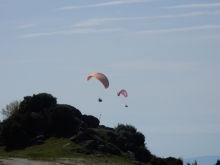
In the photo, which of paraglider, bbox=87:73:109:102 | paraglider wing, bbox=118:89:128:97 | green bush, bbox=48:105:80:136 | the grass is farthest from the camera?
paraglider wing, bbox=118:89:128:97

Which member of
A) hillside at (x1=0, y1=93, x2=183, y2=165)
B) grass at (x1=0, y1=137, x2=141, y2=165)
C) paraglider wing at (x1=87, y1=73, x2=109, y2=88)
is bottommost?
grass at (x1=0, y1=137, x2=141, y2=165)

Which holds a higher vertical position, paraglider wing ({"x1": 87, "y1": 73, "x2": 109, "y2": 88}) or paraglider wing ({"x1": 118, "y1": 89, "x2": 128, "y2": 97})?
paraglider wing ({"x1": 118, "y1": 89, "x2": 128, "y2": 97})

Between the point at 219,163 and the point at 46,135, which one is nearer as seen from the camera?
the point at 46,135

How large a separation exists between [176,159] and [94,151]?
600 inches

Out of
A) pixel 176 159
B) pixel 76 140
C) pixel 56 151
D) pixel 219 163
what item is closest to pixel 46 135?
pixel 76 140

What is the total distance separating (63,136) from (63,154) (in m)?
12.1

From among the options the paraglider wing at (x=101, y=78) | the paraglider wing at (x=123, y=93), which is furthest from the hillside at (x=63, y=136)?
the paraglider wing at (x=101, y=78)

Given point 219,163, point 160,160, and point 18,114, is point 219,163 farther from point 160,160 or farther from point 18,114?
point 18,114

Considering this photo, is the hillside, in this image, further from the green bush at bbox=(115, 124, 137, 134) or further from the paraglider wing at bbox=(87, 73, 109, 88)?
the paraglider wing at bbox=(87, 73, 109, 88)

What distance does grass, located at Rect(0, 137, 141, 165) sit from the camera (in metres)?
57.5

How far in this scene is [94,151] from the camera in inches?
2534

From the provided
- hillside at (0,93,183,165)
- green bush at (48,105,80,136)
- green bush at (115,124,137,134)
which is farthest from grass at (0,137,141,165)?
green bush at (115,124,137,134)

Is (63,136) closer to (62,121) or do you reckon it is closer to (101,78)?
(62,121)

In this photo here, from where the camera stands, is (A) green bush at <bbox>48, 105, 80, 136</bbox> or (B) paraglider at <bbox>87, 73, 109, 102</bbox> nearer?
(B) paraglider at <bbox>87, 73, 109, 102</bbox>
